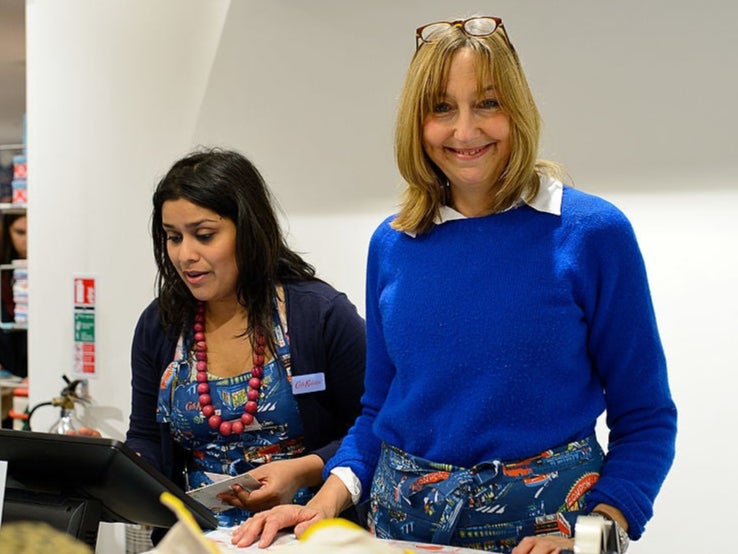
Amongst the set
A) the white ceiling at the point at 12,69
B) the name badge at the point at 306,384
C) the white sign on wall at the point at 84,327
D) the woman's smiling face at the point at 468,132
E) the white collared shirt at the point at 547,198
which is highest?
the white ceiling at the point at 12,69

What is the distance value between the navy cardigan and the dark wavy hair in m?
0.05

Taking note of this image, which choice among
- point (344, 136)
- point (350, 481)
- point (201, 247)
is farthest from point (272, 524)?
point (344, 136)

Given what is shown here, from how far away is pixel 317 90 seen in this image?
2955 millimetres

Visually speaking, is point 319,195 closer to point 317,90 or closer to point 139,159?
point 317,90

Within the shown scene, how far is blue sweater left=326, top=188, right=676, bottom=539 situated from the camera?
4.51ft

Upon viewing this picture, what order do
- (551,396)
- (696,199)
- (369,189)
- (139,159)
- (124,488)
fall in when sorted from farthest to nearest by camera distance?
(139,159), (369,189), (696,199), (551,396), (124,488)

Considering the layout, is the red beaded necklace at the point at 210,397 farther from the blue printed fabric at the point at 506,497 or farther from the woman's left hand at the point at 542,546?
the woman's left hand at the point at 542,546

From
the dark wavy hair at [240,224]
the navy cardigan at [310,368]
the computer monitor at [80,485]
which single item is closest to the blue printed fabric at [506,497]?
the computer monitor at [80,485]

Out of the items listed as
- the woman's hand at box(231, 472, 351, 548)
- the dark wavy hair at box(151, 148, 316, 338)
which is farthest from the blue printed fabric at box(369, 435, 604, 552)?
the dark wavy hair at box(151, 148, 316, 338)

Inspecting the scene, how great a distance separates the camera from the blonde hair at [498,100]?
1.40m

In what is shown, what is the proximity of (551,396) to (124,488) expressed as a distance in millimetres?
656

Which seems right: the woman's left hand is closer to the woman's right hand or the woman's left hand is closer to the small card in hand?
the woman's right hand

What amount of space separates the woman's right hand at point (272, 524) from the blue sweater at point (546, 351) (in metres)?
0.22

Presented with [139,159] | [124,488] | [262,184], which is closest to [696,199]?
[262,184]
